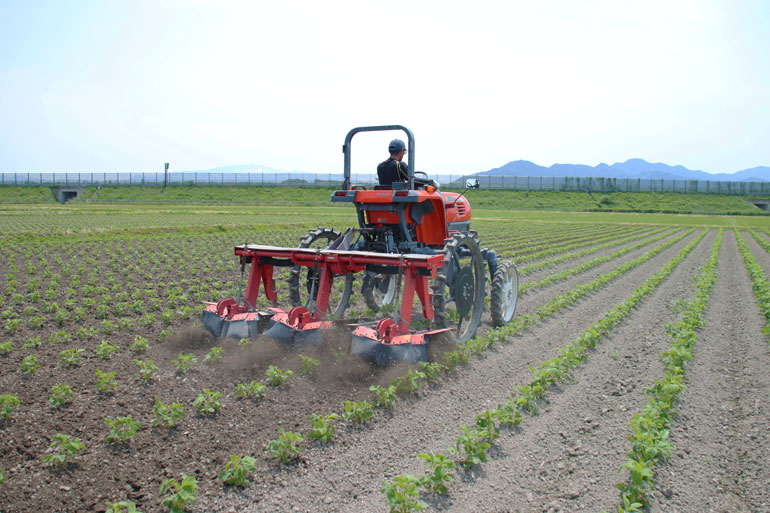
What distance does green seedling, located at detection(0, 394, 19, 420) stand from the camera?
4602 mm

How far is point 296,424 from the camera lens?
15.5 ft

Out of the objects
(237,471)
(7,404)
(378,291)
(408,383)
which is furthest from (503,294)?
(7,404)

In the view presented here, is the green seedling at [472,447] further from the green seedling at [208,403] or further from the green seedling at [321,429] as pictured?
the green seedling at [208,403]

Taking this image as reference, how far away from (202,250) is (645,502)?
15781 millimetres

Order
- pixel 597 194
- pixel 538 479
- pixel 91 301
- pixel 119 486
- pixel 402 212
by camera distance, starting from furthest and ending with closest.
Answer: pixel 597 194 < pixel 91 301 < pixel 402 212 < pixel 538 479 < pixel 119 486

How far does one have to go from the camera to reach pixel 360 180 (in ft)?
235

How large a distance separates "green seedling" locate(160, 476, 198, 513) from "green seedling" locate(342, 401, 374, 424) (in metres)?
1.45

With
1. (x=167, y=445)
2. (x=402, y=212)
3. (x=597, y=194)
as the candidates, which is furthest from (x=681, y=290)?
(x=597, y=194)

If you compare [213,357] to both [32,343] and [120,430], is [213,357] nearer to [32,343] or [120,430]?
[120,430]

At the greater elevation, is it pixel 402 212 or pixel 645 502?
pixel 402 212

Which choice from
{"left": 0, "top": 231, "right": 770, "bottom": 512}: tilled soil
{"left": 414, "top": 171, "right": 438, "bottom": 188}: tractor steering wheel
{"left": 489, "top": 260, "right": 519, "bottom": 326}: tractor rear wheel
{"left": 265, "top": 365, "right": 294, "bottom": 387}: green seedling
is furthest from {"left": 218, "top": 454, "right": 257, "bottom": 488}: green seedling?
{"left": 489, "top": 260, "right": 519, "bottom": 326}: tractor rear wheel

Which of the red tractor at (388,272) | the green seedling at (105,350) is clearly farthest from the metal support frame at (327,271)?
the green seedling at (105,350)

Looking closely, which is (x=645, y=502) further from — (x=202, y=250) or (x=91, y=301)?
(x=202, y=250)

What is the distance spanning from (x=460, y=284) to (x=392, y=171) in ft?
5.59
